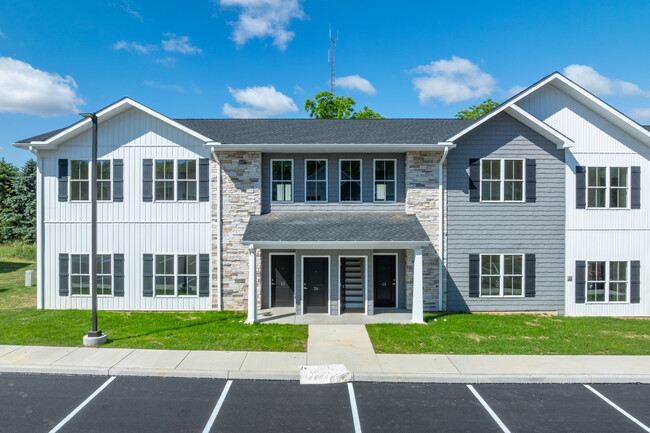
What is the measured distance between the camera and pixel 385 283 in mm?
14719

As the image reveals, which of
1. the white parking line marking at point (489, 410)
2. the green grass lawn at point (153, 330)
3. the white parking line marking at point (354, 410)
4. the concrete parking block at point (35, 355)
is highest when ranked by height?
the concrete parking block at point (35, 355)

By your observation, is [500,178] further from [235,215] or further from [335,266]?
[235,215]

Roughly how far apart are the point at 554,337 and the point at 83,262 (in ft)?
54.0

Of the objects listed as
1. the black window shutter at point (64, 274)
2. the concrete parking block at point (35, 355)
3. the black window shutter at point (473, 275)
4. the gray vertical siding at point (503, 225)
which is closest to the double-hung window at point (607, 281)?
the gray vertical siding at point (503, 225)

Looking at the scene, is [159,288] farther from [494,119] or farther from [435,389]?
[494,119]

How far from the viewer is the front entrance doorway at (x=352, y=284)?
558 inches

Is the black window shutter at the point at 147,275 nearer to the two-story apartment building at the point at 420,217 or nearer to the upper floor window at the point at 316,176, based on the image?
the two-story apartment building at the point at 420,217

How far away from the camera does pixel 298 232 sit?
13.1m

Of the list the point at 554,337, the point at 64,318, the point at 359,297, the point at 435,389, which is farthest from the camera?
the point at 359,297

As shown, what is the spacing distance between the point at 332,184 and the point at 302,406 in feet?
29.3

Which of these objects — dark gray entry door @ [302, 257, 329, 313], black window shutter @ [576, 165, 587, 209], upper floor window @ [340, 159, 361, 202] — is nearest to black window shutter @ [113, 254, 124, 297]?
dark gray entry door @ [302, 257, 329, 313]

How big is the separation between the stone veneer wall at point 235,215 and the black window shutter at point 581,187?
12.1m

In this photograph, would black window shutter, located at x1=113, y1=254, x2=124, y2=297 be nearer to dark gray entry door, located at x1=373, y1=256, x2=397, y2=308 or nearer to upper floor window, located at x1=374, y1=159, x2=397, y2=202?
dark gray entry door, located at x1=373, y1=256, x2=397, y2=308

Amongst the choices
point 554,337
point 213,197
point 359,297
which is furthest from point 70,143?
point 554,337
